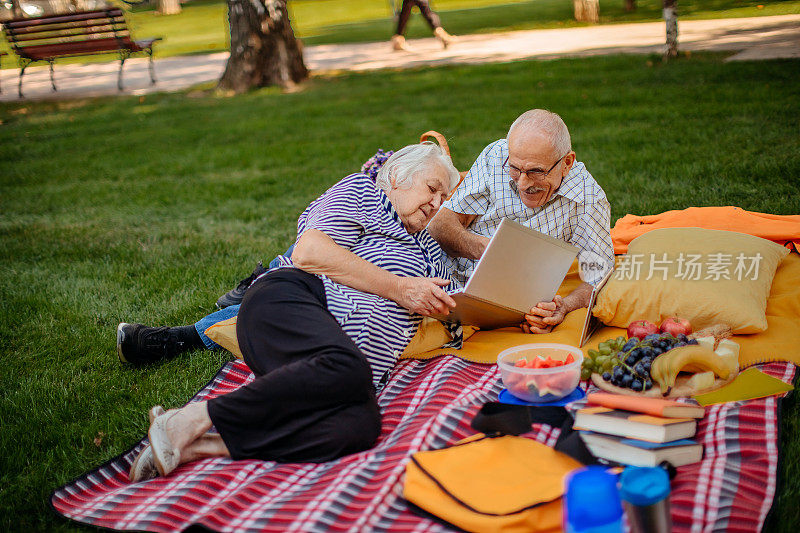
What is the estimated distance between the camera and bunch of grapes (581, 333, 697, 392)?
119 inches

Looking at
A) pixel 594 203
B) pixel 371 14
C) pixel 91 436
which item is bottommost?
pixel 91 436

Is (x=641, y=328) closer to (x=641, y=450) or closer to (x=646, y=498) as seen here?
(x=641, y=450)

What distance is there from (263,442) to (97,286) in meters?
2.86

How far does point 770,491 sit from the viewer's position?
2314 millimetres

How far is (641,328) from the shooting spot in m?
3.39

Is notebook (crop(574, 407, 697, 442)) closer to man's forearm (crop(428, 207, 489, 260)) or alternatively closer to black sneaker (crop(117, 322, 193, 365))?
man's forearm (crop(428, 207, 489, 260))

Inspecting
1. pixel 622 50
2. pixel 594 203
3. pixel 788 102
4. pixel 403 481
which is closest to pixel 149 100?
pixel 622 50

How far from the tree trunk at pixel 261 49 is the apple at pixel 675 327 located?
943 cm

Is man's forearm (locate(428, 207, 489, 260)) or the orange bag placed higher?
man's forearm (locate(428, 207, 489, 260))

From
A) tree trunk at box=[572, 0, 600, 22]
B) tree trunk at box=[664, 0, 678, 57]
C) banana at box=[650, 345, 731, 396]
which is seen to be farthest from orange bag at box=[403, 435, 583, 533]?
tree trunk at box=[572, 0, 600, 22]

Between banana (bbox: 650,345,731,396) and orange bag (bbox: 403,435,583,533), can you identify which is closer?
orange bag (bbox: 403,435,583,533)

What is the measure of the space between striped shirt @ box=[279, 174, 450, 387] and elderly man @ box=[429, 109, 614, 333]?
1.85 ft

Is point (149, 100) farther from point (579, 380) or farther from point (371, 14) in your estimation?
point (371, 14)

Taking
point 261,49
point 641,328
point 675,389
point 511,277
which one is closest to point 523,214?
point 511,277
